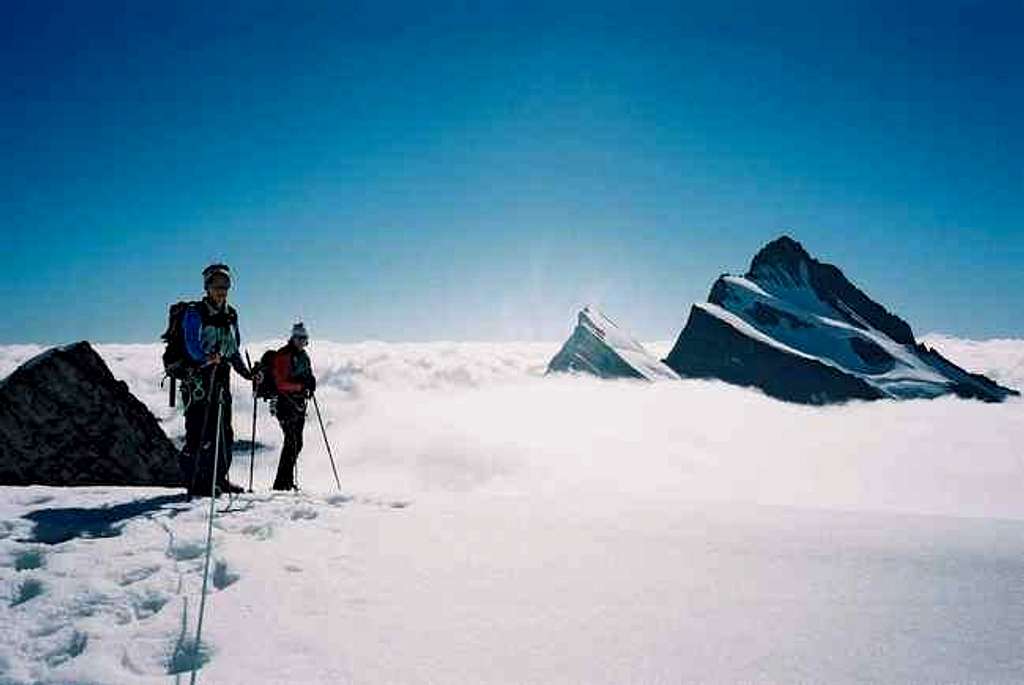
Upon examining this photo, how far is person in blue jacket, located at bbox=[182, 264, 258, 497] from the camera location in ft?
35.5

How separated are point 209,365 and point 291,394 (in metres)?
3.78

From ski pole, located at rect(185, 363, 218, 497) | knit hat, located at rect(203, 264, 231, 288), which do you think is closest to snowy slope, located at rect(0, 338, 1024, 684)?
ski pole, located at rect(185, 363, 218, 497)

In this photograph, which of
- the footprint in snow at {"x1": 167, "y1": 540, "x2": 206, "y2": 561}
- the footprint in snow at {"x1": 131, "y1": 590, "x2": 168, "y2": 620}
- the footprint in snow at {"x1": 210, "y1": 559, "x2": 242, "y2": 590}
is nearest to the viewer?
the footprint in snow at {"x1": 131, "y1": 590, "x2": 168, "y2": 620}

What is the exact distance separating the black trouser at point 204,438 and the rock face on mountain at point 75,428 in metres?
4.40

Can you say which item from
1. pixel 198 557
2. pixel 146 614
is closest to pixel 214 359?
pixel 198 557

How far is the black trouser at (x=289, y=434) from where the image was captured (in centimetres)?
1439

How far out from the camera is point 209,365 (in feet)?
35.9

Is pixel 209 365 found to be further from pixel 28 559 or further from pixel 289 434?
pixel 28 559

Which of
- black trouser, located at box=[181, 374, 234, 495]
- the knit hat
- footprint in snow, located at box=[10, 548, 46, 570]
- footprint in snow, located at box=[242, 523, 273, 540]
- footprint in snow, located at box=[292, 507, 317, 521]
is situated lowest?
footprint in snow, located at box=[10, 548, 46, 570]

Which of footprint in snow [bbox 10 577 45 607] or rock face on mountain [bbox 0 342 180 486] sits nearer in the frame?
footprint in snow [bbox 10 577 45 607]

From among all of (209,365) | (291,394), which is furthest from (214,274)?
(291,394)

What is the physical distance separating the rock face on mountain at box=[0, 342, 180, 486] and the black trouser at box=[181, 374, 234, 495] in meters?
4.40

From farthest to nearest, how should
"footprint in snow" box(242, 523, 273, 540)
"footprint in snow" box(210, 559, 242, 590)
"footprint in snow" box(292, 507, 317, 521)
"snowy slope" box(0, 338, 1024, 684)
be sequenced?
"footprint in snow" box(292, 507, 317, 521)
"footprint in snow" box(242, 523, 273, 540)
"footprint in snow" box(210, 559, 242, 590)
"snowy slope" box(0, 338, 1024, 684)

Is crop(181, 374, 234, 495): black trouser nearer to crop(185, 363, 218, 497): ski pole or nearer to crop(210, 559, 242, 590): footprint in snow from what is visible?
crop(185, 363, 218, 497): ski pole
